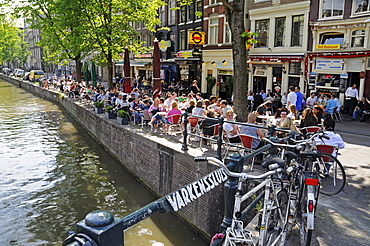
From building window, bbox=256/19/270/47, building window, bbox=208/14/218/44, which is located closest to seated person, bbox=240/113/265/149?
building window, bbox=256/19/270/47

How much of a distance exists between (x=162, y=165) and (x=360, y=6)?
13.8 m

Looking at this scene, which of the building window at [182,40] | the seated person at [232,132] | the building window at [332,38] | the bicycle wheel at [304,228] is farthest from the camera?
the building window at [182,40]

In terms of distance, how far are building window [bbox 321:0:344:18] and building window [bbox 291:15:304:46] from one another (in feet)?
5.14

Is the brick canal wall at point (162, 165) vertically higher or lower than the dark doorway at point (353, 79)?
lower

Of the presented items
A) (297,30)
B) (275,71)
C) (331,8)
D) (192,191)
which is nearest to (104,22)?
(275,71)

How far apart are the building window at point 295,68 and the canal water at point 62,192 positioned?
40.1 feet

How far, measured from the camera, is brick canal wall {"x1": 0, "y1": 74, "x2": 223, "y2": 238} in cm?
693

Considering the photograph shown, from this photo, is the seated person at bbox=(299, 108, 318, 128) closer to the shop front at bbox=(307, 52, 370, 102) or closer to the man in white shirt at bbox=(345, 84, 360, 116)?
the man in white shirt at bbox=(345, 84, 360, 116)

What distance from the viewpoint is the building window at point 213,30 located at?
25972mm

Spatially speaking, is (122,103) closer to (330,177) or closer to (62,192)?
(62,192)

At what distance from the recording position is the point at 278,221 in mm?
3842

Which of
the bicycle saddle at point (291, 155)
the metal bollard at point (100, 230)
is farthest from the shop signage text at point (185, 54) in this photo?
the metal bollard at point (100, 230)

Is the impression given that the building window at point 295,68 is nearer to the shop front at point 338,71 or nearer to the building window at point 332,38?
the shop front at point 338,71

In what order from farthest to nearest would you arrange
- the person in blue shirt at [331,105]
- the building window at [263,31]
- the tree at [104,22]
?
the building window at [263,31]
the tree at [104,22]
the person in blue shirt at [331,105]
